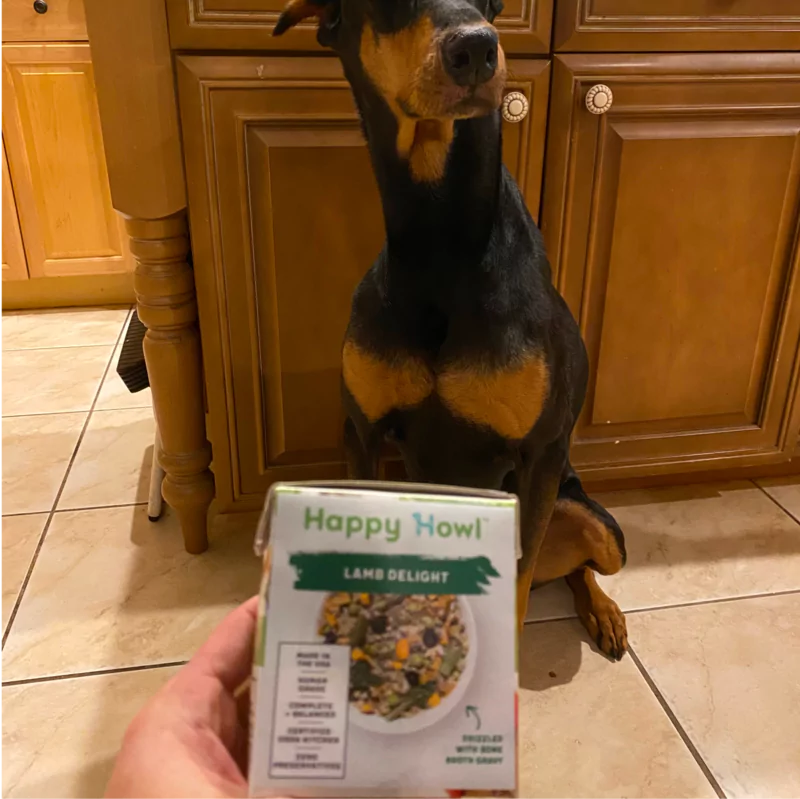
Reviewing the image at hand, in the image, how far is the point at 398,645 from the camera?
0.47 meters

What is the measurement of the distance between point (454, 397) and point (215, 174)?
0.55 meters

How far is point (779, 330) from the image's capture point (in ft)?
4.91

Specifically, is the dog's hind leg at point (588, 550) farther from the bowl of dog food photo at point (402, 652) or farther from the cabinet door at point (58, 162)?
the cabinet door at point (58, 162)

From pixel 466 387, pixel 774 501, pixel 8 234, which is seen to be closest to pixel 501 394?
pixel 466 387

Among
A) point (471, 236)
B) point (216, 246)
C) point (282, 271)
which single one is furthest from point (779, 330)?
point (216, 246)

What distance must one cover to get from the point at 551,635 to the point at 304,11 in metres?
1.04

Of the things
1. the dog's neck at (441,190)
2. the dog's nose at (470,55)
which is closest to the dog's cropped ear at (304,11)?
the dog's neck at (441,190)

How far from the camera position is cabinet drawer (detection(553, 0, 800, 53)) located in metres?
1.20

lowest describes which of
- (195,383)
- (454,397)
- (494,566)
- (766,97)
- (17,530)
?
(17,530)

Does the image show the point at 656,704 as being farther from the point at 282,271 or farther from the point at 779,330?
the point at 282,271

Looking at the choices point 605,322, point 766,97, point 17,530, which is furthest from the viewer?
point 17,530

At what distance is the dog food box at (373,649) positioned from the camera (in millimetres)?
464

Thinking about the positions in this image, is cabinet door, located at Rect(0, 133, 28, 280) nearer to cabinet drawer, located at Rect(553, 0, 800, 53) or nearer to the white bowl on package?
cabinet drawer, located at Rect(553, 0, 800, 53)

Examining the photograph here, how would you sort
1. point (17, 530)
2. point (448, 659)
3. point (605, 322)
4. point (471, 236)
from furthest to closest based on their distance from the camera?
point (17, 530) < point (605, 322) < point (471, 236) < point (448, 659)
